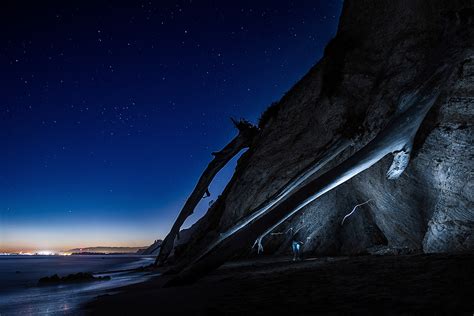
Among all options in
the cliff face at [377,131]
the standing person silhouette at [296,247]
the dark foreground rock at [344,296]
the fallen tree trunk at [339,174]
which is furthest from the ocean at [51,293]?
the standing person silhouette at [296,247]

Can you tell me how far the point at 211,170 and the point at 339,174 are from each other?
1029cm

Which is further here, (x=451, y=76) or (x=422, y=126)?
(x=422, y=126)

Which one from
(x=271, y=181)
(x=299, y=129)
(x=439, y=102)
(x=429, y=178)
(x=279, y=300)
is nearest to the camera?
(x=279, y=300)

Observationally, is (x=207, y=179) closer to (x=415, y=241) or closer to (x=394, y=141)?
(x=415, y=241)

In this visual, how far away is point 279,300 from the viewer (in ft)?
9.05

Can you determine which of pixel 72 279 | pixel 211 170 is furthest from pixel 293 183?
pixel 72 279

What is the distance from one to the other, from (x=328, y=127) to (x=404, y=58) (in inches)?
120

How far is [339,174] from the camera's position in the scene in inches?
167

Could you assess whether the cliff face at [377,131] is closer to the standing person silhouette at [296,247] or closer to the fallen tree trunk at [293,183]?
the fallen tree trunk at [293,183]

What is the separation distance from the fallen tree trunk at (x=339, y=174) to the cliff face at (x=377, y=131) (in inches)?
11.5

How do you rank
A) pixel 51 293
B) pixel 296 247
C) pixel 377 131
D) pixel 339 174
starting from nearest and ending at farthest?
pixel 339 174, pixel 51 293, pixel 377 131, pixel 296 247

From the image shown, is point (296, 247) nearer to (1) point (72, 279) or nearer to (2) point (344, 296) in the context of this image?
(2) point (344, 296)

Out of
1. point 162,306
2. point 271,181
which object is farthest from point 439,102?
point 271,181

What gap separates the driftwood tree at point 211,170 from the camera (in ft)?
44.9
